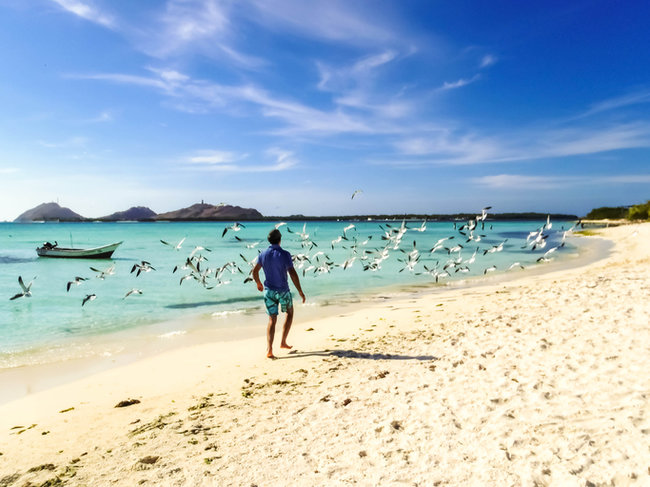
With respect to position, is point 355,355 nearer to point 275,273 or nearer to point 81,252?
point 275,273

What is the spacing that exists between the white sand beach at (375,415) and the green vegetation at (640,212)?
106m

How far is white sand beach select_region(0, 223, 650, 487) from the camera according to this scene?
4.02m

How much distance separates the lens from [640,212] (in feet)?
303

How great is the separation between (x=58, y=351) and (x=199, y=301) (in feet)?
25.5

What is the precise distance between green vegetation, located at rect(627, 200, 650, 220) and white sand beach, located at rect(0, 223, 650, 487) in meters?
106

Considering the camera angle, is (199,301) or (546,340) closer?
(546,340)

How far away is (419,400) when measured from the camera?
548 centimetres

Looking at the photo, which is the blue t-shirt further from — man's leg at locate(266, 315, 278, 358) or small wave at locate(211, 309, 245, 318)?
small wave at locate(211, 309, 245, 318)

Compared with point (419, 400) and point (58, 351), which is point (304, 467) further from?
point (58, 351)

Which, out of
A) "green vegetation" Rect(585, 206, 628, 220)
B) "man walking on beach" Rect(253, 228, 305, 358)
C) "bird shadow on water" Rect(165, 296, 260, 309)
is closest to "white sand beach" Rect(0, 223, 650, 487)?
"man walking on beach" Rect(253, 228, 305, 358)

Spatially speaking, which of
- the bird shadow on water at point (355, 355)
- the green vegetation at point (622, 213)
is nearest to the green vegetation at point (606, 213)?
the green vegetation at point (622, 213)

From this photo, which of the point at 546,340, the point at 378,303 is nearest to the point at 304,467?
the point at 546,340

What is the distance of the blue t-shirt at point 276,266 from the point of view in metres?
8.27

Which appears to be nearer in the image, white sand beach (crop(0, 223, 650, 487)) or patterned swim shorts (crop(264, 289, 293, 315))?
white sand beach (crop(0, 223, 650, 487))
